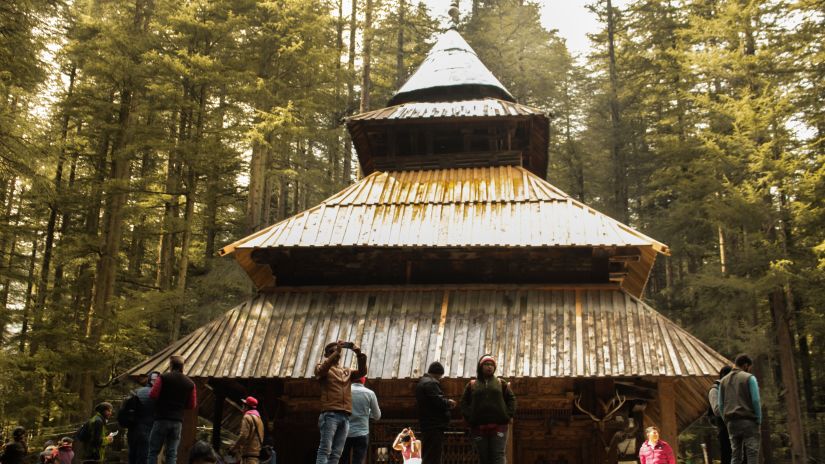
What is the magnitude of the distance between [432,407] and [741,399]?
4.02 metres

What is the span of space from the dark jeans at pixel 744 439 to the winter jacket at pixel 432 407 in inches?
149

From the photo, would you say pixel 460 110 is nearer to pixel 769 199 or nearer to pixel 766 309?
pixel 769 199

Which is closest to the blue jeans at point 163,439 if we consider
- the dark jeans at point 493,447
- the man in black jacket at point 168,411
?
the man in black jacket at point 168,411

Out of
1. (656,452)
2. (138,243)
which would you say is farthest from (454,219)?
(138,243)

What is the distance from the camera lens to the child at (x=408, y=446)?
13.2 meters

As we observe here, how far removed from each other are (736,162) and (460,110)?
13.3m

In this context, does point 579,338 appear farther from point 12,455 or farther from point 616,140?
point 616,140

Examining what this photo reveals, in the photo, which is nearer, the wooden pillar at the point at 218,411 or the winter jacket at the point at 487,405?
the winter jacket at the point at 487,405

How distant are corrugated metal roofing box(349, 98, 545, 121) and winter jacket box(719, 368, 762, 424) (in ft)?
32.2

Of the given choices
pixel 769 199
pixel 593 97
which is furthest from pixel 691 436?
pixel 593 97

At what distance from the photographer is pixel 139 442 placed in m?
10.7

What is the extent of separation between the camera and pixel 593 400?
563 inches

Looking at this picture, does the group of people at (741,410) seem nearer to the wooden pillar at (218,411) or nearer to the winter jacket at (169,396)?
the winter jacket at (169,396)

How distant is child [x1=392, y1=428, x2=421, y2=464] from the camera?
43.4ft
